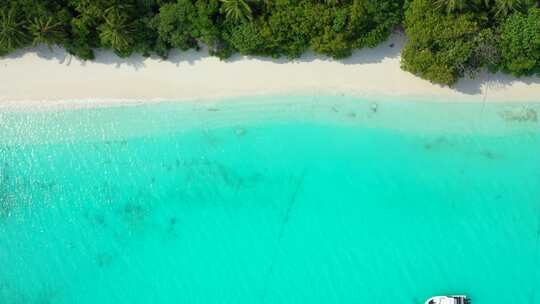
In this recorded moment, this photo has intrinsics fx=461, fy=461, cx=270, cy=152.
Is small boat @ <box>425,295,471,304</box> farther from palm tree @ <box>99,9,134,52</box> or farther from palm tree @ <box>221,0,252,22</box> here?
palm tree @ <box>99,9,134,52</box>

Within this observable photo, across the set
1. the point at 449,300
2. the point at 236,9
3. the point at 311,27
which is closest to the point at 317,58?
the point at 311,27

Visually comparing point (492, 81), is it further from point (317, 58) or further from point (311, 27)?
point (311, 27)

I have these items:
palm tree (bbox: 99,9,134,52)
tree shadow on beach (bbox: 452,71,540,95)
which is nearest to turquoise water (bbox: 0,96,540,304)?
tree shadow on beach (bbox: 452,71,540,95)

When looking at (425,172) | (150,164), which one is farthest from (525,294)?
(150,164)

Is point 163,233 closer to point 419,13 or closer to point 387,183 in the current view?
point 387,183

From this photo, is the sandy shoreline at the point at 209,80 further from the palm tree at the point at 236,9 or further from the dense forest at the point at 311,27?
the palm tree at the point at 236,9

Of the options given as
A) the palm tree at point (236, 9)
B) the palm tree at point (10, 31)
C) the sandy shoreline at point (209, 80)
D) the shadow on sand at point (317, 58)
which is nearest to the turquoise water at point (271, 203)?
the sandy shoreline at point (209, 80)
